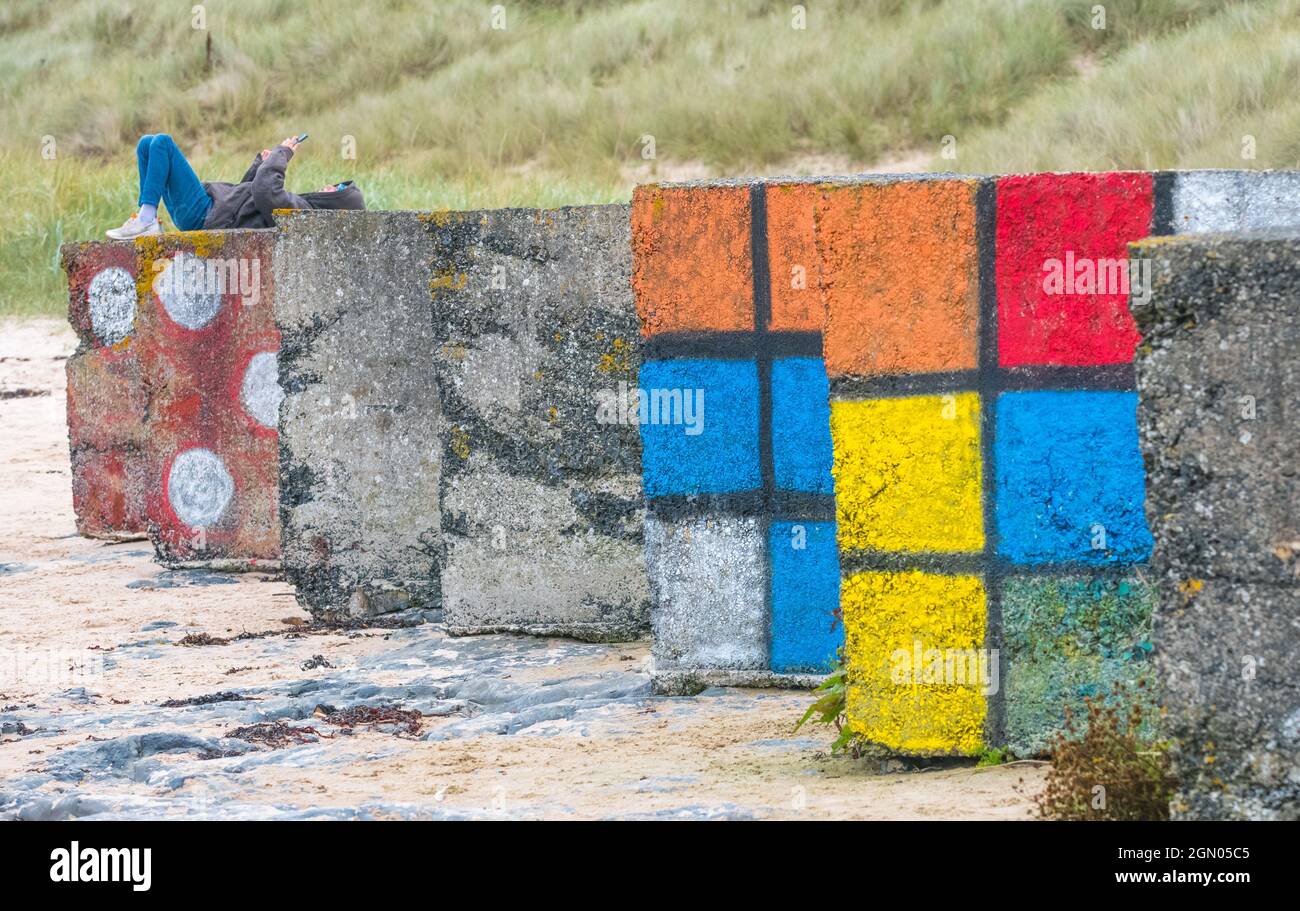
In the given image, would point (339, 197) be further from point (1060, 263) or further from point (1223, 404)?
point (1223, 404)

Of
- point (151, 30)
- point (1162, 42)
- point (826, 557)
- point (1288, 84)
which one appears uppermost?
point (151, 30)

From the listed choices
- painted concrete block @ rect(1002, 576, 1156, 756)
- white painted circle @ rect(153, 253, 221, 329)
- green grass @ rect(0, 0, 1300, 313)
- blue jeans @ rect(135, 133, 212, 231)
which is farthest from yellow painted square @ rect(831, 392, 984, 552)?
green grass @ rect(0, 0, 1300, 313)

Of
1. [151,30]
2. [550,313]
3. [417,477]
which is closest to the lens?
[550,313]

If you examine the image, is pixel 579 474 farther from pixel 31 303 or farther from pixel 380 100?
pixel 380 100

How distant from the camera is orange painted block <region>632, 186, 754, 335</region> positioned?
15.6 ft

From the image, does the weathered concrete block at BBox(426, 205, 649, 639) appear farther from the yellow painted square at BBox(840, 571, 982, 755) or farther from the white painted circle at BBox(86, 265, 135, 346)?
the white painted circle at BBox(86, 265, 135, 346)

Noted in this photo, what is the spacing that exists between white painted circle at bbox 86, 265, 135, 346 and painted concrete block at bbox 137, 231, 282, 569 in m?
0.50

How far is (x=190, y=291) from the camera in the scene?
23.5 feet

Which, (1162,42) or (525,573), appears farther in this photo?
(1162,42)

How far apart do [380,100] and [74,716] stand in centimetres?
1682

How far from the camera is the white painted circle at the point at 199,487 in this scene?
723cm

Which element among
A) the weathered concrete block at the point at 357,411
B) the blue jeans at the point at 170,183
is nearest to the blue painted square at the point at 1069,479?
the weathered concrete block at the point at 357,411

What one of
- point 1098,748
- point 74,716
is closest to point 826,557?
point 1098,748
